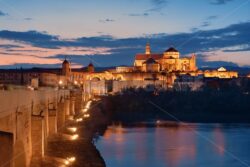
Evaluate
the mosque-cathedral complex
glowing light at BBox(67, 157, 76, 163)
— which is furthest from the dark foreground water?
the mosque-cathedral complex

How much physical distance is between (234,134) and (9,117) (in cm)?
2776

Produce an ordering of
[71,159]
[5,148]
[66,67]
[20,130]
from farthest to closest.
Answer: [66,67] → [71,159] → [20,130] → [5,148]

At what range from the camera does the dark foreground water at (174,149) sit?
21.0 metres

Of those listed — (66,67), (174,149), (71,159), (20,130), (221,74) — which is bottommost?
(174,149)

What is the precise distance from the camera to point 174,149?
25656 millimetres

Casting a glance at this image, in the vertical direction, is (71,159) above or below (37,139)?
Answer: below

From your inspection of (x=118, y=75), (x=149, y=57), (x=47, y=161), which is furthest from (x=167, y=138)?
(x=149, y=57)

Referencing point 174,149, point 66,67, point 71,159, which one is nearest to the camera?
point 71,159

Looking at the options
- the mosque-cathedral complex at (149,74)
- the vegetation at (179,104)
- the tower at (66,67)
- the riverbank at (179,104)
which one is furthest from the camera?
the mosque-cathedral complex at (149,74)

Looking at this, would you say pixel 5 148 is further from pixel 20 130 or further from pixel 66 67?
pixel 66 67

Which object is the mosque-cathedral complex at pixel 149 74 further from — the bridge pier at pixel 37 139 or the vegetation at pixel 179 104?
the bridge pier at pixel 37 139

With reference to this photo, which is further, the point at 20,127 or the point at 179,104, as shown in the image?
the point at 179,104

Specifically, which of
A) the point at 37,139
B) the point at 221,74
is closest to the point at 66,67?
the point at 221,74

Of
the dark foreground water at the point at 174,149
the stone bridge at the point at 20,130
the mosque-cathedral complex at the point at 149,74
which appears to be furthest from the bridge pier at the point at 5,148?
the mosque-cathedral complex at the point at 149,74
